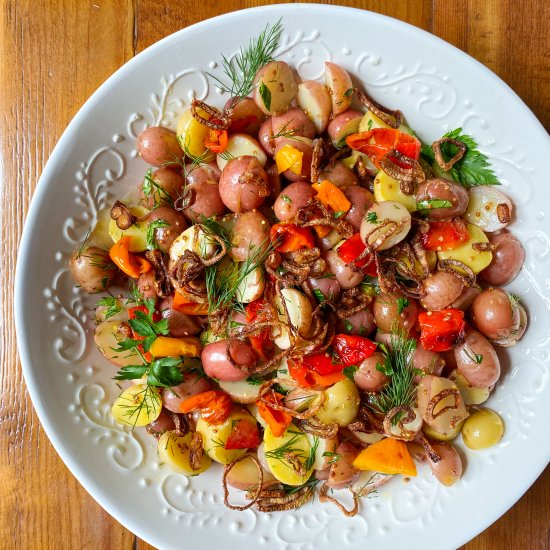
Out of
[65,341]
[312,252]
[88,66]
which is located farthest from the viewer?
[88,66]

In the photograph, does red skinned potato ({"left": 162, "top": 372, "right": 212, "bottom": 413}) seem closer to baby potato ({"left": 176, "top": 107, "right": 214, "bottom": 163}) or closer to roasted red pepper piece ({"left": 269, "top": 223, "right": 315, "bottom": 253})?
roasted red pepper piece ({"left": 269, "top": 223, "right": 315, "bottom": 253})

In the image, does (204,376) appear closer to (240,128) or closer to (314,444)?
(314,444)

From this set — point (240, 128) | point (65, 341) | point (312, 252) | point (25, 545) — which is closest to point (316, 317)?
point (312, 252)

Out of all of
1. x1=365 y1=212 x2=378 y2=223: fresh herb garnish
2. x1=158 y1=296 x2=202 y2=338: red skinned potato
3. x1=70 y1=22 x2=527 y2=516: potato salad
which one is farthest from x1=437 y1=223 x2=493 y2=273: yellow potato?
x1=158 y1=296 x2=202 y2=338: red skinned potato

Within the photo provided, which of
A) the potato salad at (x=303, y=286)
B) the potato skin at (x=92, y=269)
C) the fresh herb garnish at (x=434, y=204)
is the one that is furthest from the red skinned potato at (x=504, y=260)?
the potato skin at (x=92, y=269)

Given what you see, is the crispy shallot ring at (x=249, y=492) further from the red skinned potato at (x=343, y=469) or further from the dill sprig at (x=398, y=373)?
the dill sprig at (x=398, y=373)

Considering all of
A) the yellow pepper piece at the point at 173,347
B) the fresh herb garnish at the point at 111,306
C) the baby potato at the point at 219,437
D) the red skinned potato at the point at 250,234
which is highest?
the red skinned potato at the point at 250,234
